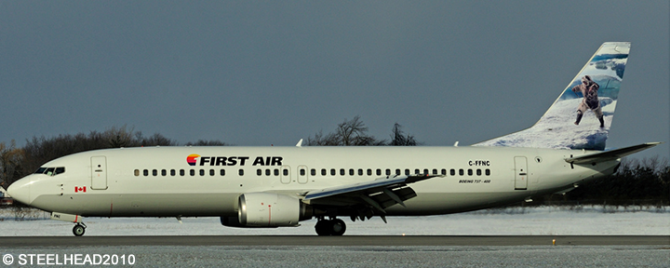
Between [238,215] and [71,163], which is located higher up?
[71,163]

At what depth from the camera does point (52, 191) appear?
26969 millimetres

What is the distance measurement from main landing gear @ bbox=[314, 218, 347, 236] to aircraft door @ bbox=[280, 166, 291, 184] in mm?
1731

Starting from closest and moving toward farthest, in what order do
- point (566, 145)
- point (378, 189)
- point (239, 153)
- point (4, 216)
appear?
point (378, 189) < point (239, 153) < point (566, 145) < point (4, 216)

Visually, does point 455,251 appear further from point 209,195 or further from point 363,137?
point 363,137

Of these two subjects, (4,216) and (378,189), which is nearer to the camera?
(378,189)

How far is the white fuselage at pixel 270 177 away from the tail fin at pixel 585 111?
0.72 meters

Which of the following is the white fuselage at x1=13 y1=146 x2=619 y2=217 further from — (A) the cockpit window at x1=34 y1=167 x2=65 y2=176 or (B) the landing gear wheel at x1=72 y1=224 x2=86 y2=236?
(B) the landing gear wheel at x1=72 y1=224 x2=86 y2=236

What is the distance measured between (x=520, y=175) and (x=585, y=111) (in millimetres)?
3822

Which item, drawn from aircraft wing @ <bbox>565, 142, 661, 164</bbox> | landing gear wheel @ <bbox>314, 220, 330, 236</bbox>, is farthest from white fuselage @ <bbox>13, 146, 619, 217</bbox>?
landing gear wheel @ <bbox>314, 220, 330, 236</bbox>

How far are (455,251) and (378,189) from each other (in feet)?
23.5

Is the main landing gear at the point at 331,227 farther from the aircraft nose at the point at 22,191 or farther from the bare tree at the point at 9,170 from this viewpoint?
the bare tree at the point at 9,170

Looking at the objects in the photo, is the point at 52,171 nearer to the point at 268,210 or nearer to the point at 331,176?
the point at 268,210

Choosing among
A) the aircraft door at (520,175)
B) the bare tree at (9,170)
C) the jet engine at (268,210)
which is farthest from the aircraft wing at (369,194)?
→ the bare tree at (9,170)

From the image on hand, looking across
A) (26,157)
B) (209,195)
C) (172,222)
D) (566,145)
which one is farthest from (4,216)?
(26,157)
